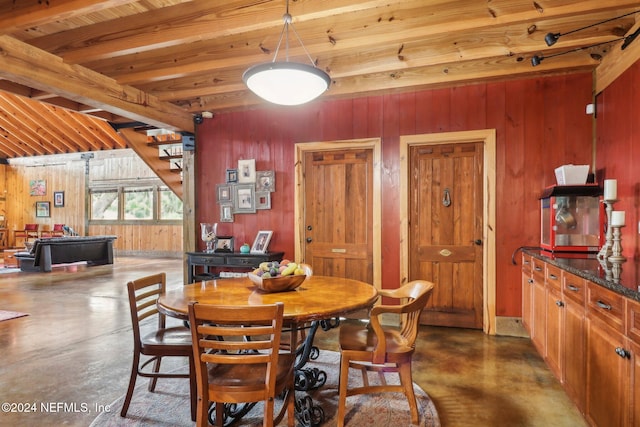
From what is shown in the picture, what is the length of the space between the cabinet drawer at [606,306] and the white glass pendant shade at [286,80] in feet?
6.06

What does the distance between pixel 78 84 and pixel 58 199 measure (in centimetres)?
1115

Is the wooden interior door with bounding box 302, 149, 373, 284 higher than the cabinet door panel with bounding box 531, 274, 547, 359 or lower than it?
higher

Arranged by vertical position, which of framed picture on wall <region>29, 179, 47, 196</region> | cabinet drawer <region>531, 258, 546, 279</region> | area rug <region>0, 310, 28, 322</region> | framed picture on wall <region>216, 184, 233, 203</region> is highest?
framed picture on wall <region>29, 179, 47, 196</region>

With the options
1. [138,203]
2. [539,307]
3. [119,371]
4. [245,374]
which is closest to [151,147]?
[119,371]

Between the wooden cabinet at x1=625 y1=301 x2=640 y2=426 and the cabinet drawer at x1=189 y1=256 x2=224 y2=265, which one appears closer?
the wooden cabinet at x1=625 y1=301 x2=640 y2=426

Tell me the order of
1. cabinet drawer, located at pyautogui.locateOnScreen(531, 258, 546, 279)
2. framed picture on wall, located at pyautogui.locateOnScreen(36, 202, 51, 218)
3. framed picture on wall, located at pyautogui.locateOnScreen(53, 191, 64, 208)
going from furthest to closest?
framed picture on wall, located at pyautogui.locateOnScreen(36, 202, 51, 218) → framed picture on wall, located at pyautogui.locateOnScreen(53, 191, 64, 208) → cabinet drawer, located at pyautogui.locateOnScreen(531, 258, 546, 279)

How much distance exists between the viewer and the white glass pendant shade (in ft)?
7.08

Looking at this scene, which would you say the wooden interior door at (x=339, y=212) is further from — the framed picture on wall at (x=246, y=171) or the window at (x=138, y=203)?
the window at (x=138, y=203)

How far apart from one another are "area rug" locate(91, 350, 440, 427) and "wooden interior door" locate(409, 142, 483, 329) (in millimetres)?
1669

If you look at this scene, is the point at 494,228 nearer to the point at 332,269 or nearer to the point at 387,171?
the point at 387,171

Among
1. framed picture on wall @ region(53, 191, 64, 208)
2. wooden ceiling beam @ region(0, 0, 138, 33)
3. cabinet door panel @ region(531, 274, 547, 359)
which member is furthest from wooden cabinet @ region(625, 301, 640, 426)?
framed picture on wall @ region(53, 191, 64, 208)

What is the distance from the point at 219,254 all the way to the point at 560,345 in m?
3.58

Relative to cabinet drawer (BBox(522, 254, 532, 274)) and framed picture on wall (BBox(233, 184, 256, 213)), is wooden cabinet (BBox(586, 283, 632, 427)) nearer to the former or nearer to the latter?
cabinet drawer (BBox(522, 254, 532, 274))

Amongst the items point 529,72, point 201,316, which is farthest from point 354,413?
point 529,72
